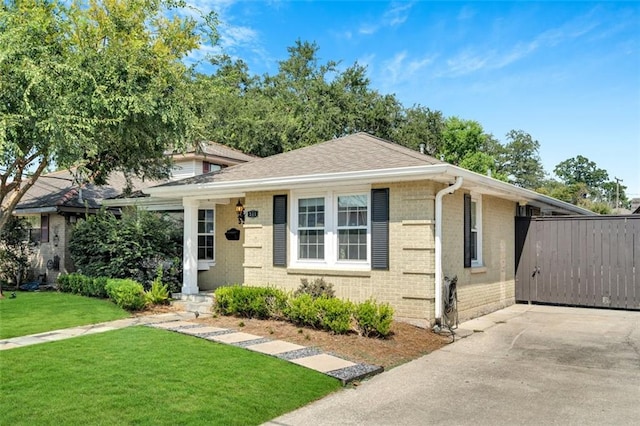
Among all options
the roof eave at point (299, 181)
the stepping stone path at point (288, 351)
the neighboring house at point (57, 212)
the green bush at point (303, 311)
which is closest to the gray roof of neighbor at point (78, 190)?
the neighboring house at point (57, 212)

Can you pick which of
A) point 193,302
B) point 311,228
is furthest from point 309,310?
point 193,302

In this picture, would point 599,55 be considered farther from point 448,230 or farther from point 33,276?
point 33,276

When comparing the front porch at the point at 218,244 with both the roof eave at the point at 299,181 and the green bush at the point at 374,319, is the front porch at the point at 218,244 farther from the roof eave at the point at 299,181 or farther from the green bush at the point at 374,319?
the green bush at the point at 374,319

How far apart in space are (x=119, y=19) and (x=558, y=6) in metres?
11.4

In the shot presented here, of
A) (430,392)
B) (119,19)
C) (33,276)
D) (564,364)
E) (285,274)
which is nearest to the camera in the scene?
(430,392)

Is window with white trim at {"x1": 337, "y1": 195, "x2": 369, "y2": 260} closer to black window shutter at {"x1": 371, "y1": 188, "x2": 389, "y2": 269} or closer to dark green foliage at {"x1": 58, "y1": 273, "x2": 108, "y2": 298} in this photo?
black window shutter at {"x1": 371, "y1": 188, "x2": 389, "y2": 269}

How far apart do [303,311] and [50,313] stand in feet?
18.6

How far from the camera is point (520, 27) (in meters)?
13.7

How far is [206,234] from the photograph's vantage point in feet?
45.0

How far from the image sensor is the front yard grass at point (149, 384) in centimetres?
462

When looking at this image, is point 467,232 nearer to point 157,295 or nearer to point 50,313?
point 157,295

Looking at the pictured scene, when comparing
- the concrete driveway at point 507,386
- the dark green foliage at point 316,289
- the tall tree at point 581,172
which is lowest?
the concrete driveway at point 507,386

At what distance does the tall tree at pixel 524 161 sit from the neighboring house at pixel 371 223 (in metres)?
53.9

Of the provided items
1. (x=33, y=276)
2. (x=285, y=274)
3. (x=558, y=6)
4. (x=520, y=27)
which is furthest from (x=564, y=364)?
(x=33, y=276)
